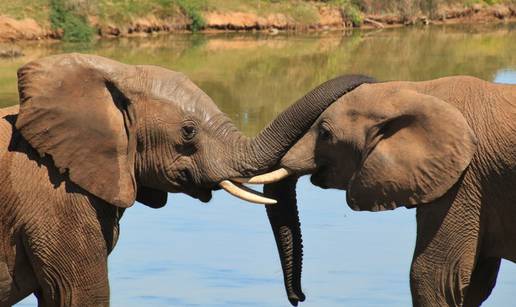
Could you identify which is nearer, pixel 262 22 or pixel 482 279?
pixel 482 279

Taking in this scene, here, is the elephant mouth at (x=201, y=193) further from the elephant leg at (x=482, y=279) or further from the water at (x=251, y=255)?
the water at (x=251, y=255)

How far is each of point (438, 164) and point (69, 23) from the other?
3130cm

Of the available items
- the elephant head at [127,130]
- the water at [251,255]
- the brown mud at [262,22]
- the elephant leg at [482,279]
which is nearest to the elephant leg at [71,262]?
the elephant head at [127,130]

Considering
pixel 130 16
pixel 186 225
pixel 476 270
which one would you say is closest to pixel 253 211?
pixel 186 225

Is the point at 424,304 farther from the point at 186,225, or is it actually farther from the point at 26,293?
the point at 186,225

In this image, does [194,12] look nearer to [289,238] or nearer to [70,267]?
[289,238]

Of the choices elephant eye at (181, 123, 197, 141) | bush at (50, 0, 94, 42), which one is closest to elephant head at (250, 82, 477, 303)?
elephant eye at (181, 123, 197, 141)

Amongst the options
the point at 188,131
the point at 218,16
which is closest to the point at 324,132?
the point at 188,131

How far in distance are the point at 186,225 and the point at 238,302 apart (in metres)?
2.58

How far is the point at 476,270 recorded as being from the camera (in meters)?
8.84

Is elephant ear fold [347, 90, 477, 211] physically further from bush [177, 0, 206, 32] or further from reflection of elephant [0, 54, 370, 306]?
bush [177, 0, 206, 32]

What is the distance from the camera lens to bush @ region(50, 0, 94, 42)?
38500 millimetres

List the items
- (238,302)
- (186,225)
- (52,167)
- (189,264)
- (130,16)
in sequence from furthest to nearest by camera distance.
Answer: (130,16) < (186,225) < (189,264) < (238,302) < (52,167)

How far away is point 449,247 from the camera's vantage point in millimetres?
8289
